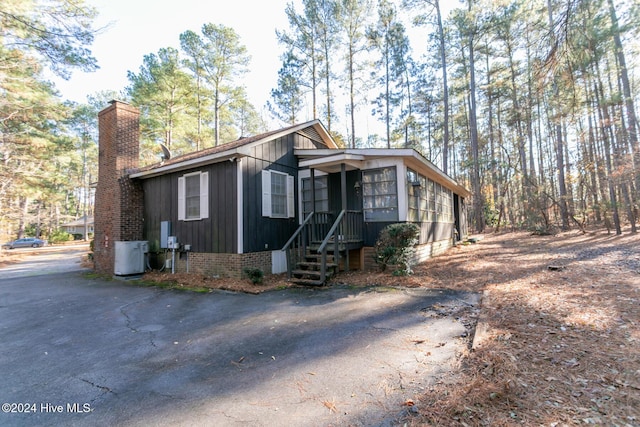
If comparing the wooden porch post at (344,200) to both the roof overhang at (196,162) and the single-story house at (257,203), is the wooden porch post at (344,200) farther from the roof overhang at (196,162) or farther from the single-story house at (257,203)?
the roof overhang at (196,162)

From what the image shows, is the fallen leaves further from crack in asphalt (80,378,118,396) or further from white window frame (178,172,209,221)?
white window frame (178,172,209,221)

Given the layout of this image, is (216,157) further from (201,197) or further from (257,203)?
(257,203)

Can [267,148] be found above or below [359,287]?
above

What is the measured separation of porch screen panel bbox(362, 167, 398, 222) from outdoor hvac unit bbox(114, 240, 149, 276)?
7138mm

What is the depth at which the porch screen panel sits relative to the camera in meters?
8.23

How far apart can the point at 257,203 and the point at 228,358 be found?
17.0ft

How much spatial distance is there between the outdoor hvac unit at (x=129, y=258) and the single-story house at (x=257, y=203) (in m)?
0.34

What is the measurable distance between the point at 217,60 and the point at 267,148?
14685mm

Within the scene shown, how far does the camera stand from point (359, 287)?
6574 mm

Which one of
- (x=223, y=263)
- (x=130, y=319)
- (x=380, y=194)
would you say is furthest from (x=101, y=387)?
(x=380, y=194)

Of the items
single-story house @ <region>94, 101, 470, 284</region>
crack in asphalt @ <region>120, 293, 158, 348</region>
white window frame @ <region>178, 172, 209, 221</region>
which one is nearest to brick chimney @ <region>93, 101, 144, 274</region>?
single-story house @ <region>94, 101, 470, 284</region>

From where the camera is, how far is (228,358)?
3.31 metres

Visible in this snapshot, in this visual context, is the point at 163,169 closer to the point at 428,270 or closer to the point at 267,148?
the point at 267,148

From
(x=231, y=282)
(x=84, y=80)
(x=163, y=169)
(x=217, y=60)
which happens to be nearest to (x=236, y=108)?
(x=217, y=60)
